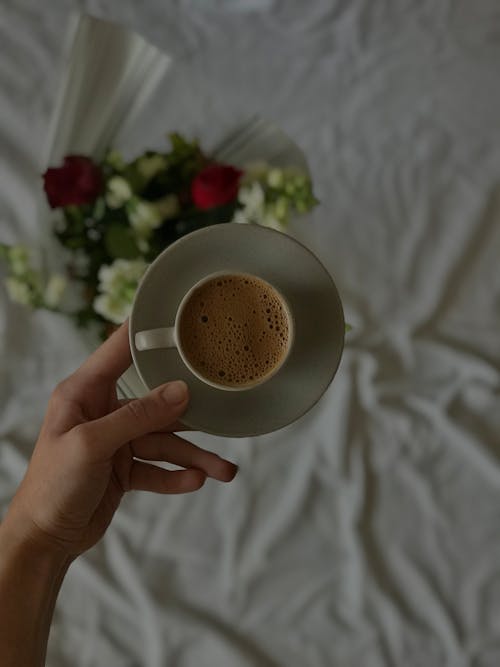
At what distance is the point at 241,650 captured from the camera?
94 centimetres

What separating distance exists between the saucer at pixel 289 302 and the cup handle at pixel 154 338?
→ 0.05 feet

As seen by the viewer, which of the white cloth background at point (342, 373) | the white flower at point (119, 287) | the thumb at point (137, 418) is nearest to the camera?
the thumb at point (137, 418)

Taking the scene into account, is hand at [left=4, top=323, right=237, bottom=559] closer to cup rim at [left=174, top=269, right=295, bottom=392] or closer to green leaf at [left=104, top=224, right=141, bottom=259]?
cup rim at [left=174, top=269, right=295, bottom=392]

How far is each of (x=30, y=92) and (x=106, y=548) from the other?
2.58ft

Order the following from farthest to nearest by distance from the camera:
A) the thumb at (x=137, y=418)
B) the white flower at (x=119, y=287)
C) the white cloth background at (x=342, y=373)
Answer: the white cloth background at (x=342, y=373)
the white flower at (x=119, y=287)
the thumb at (x=137, y=418)

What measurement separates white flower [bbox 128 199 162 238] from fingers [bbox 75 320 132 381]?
0.48 feet

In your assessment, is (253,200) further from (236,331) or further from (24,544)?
(24,544)

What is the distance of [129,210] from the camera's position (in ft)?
2.63

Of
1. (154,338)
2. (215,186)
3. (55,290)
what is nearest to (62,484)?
(154,338)

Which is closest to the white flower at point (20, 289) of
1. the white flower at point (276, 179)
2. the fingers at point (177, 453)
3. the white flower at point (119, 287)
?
the white flower at point (119, 287)

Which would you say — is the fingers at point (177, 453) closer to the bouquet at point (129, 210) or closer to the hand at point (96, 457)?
the hand at point (96, 457)

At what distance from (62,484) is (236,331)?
0.24 m

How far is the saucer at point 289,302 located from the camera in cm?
65

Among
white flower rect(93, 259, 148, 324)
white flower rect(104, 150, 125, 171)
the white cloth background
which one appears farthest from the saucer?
the white cloth background
